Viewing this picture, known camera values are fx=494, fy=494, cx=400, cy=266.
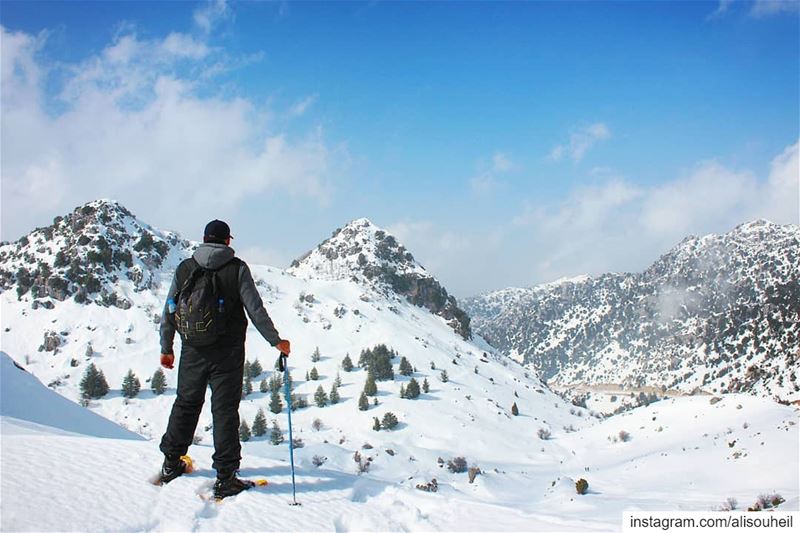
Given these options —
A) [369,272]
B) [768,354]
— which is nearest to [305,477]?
[369,272]

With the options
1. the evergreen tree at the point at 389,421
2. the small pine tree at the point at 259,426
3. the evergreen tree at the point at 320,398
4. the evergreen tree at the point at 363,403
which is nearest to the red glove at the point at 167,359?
the small pine tree at the point at 259,426

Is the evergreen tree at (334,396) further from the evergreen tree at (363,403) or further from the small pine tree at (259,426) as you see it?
the small pine tree at (259,426)

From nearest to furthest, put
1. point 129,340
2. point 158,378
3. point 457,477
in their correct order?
point 457,477 → point 158,378 → point 129,340

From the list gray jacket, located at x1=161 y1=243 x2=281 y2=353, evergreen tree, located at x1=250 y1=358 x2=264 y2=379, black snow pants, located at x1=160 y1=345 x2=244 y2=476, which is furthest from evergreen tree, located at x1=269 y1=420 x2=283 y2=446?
gray jacket, located at x1=161 y1=243 x2=281 y2=353

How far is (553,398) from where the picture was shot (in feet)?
346

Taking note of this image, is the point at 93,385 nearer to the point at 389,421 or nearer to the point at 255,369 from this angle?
the point at 255,369

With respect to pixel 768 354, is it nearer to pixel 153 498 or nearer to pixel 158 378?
pixel 158 378

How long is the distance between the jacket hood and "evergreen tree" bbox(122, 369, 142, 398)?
2897 inches

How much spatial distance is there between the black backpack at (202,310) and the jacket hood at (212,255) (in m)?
0.09

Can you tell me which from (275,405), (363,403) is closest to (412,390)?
(363,403)

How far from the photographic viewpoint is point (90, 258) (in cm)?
9788

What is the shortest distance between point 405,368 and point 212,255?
82.9 m

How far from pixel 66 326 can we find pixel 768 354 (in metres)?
181

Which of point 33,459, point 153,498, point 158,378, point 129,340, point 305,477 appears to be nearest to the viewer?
point 153,498
